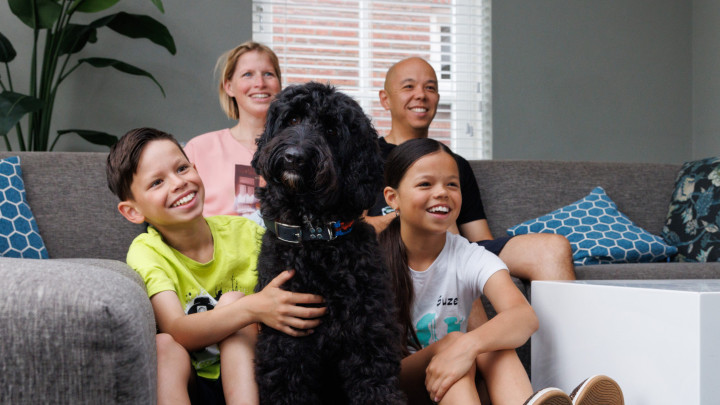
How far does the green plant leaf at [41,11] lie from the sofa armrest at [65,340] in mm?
2242

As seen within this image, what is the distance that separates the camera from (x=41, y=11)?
8.64 feet

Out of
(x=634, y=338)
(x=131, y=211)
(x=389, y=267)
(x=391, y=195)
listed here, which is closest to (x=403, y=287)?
(x=389, y=267)

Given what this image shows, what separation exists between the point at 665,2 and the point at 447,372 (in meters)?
3.68

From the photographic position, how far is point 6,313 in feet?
2.39

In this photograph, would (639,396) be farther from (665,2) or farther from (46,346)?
(665,2)

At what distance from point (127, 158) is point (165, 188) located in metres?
0.13

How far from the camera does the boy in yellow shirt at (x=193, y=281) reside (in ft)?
3.66

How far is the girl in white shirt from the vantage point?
4.23 feet

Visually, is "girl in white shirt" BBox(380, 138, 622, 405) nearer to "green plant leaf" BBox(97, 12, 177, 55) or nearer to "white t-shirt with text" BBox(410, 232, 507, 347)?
"white t-shirt with text" BBox(410, 232, 507, 347)

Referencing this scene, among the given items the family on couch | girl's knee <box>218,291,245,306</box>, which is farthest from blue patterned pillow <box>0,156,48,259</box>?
girl's knee <box>218,291,245,306</box>

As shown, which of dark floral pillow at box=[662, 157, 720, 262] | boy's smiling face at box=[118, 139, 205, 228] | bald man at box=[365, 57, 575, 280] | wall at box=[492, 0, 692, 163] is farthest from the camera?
wall at box=[492, 0, 692, 163]

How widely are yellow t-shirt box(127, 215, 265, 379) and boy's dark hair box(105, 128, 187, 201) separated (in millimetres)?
128

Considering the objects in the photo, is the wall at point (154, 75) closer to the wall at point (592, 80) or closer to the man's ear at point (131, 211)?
the wall at point (592, 80)

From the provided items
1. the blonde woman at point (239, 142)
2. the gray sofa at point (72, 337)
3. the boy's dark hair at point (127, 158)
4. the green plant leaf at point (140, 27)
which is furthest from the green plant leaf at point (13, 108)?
the gray sofa at point (72, 337)
